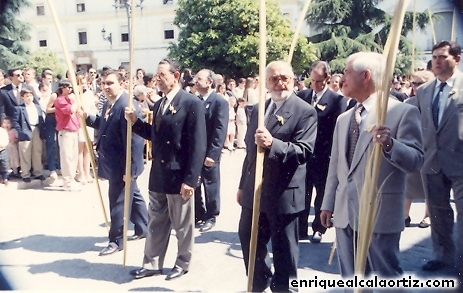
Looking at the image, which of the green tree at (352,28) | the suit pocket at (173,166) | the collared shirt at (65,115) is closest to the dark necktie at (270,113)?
the green tree at (352,28)

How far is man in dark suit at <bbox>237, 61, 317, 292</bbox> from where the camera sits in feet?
7.80

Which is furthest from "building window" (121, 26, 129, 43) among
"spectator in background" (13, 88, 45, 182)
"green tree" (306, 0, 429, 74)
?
"spectator in background" (13, 88, 45, 182)

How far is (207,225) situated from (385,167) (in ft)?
6.81

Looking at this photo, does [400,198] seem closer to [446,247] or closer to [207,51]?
[446,247]

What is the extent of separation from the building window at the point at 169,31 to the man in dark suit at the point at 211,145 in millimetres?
523

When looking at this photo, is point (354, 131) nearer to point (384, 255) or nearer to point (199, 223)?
point (384, 255)

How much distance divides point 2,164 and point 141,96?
1.07 metres

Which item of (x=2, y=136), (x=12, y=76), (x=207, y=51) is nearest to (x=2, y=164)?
(x=12, y=76)

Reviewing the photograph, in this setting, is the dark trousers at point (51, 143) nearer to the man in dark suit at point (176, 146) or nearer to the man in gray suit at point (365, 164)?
the man in dark suit at point (176, 146)

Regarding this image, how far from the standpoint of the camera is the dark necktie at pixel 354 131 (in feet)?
6.77

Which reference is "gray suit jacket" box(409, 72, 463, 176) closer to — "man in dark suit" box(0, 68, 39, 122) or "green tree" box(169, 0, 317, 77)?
"green tree" box(169, 0, 317, 77)

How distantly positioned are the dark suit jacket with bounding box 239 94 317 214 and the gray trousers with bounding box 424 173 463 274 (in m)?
0.68

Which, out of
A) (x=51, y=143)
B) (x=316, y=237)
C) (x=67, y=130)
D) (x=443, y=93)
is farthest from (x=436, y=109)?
(x=51, y=143)

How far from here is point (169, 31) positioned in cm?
262
